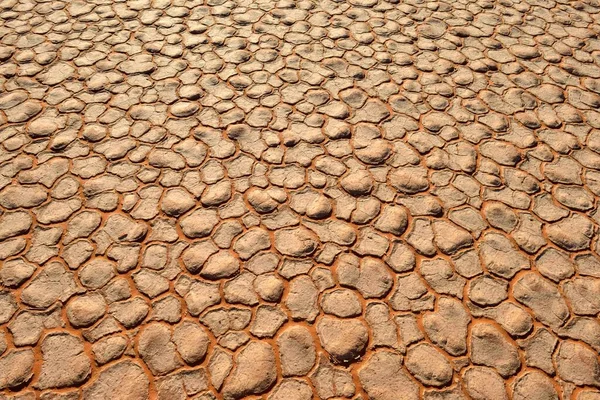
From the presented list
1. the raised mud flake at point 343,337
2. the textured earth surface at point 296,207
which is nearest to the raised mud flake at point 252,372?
the textured earth surface at point 296,207

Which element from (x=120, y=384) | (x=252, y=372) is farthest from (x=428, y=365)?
(x=120, y=384)

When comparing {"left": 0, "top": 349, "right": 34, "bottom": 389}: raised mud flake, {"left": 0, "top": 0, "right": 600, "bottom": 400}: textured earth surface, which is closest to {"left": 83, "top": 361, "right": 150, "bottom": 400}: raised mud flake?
{"left": 0, "top": 0, "right": 600, "bottom": 400}: textured earth surface

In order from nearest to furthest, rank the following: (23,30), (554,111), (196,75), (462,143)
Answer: (462,143)
(554,111)
(196,75)
(23,30)

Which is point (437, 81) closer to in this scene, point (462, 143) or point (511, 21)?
point (462, 143)

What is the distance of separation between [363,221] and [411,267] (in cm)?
35

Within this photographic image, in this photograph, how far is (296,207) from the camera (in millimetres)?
2338

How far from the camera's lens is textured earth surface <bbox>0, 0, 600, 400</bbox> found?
1806 mm

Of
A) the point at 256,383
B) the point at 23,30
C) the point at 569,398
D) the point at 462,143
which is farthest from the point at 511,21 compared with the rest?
the point at 23,30

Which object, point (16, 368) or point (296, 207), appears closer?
point (16, 368)

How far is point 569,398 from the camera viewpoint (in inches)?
68.1

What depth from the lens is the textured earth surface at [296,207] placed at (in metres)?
1.81

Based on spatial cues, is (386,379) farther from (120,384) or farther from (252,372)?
(120,384)

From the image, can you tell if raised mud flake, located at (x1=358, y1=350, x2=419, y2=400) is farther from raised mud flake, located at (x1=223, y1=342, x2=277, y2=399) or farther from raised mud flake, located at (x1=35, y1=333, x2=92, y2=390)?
raised mud flake, located at (x1=35, y1=333, x2=92, y2=390)

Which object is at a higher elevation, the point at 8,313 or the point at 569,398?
the point at 8,313
